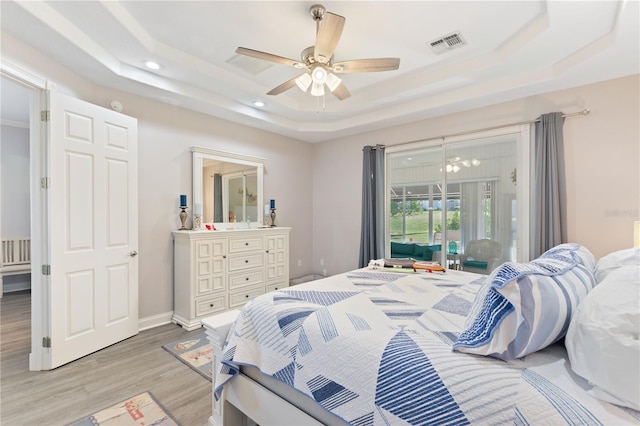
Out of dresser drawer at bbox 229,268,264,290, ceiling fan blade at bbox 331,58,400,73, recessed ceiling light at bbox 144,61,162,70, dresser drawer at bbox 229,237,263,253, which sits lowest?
dresser drawer at bbox 229,268,264,290

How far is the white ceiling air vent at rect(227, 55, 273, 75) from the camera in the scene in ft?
9.70

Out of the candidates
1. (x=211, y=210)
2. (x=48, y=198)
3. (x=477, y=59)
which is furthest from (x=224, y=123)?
(x=477, y=59)

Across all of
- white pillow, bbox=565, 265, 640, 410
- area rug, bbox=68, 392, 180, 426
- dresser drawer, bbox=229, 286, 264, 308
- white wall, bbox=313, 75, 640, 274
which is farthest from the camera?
dresser drawer, bbox=229, 286, 264, 308

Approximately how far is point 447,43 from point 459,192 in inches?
73.2

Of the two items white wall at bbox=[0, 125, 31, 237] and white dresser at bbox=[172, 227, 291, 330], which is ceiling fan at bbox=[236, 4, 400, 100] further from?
white wall at bbox=[0, 125, 31, 237]

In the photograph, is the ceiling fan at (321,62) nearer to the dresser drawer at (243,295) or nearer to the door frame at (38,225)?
the door frame at (38,225)

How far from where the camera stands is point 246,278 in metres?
3.85

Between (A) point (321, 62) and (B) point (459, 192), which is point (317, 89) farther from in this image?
(B) point (459, 192)

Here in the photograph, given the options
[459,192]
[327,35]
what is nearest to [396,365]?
[327,35]

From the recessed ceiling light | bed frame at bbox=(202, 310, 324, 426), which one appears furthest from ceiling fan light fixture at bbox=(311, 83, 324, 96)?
bed frame at bbox=(202, 310, 324, 426)

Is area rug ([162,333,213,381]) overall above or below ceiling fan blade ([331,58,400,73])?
below

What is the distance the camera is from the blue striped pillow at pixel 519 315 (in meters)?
0.99

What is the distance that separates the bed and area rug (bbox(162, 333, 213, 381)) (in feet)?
2.47

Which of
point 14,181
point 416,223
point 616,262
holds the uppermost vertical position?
point 14,181
